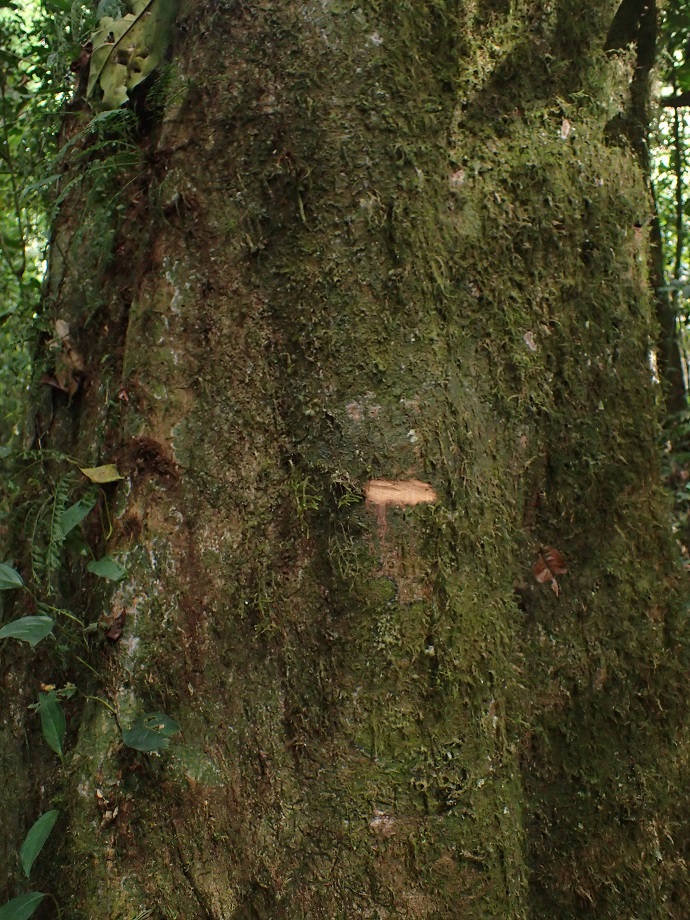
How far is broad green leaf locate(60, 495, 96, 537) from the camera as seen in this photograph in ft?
5.83

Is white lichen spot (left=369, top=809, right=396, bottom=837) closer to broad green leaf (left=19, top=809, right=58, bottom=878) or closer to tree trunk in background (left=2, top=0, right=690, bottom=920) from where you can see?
tree trunk in background (left=2, top=0, right=690, bottom=920)

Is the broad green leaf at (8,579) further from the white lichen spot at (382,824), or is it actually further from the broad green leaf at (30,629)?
the white lichen spot at (382,824)

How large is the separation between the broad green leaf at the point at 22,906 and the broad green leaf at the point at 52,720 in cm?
29

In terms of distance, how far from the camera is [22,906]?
1.60 m

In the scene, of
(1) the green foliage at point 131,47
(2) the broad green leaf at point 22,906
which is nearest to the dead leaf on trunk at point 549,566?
(2) the broad green leaf at point 22,906

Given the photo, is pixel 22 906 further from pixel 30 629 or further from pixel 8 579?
pixel 8 579

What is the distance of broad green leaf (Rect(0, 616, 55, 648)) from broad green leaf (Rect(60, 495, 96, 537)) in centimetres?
22

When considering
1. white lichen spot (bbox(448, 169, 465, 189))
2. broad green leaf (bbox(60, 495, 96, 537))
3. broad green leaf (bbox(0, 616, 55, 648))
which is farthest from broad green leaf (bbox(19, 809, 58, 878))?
white lichen spot (bbox(448, 169, 465, 189))

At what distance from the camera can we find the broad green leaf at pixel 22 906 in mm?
1589

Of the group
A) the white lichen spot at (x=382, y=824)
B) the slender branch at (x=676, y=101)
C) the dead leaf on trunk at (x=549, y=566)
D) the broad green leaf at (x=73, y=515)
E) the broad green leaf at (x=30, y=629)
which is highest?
the slender branch at (x=676, y=101)

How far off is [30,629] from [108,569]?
0.20m

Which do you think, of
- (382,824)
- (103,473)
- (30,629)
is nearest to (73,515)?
(103,473)

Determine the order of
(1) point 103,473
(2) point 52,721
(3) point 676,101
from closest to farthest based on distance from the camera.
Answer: (2) point 52,721 < (1) point 103,473 < (3) point 676,101

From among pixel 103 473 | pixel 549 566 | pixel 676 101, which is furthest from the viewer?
pixel 676 101
